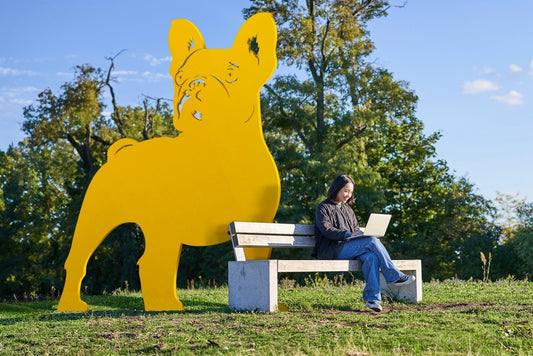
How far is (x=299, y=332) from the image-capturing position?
4766 millimetres

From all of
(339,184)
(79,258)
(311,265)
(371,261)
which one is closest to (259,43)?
(339,184)

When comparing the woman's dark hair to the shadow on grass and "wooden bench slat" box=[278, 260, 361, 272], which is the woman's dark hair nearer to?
"wooden bench slat" box=[278, 260, 361, 272]

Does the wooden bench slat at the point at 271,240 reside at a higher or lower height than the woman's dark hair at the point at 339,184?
lower

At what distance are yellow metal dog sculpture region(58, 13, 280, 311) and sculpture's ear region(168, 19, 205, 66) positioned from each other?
18 mm

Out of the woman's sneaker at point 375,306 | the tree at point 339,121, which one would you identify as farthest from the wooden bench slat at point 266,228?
the tree at point 339,121

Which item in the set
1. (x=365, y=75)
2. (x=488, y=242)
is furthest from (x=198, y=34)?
(x=488, y=242)

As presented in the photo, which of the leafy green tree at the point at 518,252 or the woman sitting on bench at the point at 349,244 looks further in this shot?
the leafy green tree at the point at 518,252

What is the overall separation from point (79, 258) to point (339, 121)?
40.7ft

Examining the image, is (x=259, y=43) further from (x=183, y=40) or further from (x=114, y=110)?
(x=114, y=110)

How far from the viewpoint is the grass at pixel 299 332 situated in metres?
4.34

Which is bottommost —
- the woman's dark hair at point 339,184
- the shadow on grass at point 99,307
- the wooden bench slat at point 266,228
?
the shadow on grass at point 99,307

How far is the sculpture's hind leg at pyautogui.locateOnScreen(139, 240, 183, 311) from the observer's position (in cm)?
773

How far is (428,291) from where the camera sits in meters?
8.08

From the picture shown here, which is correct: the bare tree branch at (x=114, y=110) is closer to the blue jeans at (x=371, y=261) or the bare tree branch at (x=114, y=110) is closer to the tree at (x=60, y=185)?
the tree at (x=60, y=185)
